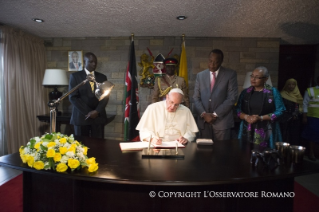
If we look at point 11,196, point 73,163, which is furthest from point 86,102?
point 73,163

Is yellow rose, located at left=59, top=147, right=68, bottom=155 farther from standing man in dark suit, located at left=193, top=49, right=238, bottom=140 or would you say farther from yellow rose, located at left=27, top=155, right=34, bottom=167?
standing man in dark suit, located at left=193, top=49, right=238, bottom=140

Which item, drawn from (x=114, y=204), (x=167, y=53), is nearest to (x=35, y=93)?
(x=167, y=53)

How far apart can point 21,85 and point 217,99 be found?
3583mm

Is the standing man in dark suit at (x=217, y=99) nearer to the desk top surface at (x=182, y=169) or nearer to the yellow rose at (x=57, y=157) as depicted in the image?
the desk top surface at (x=182, y=169)

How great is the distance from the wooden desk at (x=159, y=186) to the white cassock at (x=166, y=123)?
0.82 metres

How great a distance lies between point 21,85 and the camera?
4266 mm

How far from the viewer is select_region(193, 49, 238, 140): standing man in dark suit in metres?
3.03

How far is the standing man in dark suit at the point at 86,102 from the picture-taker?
3.40 metres

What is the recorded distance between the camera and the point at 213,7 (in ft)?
10.1

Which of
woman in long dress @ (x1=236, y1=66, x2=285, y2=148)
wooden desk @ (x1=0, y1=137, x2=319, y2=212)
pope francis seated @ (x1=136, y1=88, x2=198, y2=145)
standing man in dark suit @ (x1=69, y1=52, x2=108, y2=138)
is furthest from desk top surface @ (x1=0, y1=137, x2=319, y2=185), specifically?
standing man in dark suit @ (x1=69, y1=52, x2=108, y2=138)

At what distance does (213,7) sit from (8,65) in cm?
354

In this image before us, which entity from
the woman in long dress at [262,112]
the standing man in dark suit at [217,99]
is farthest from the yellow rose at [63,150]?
the woman in long dress at [262,112]

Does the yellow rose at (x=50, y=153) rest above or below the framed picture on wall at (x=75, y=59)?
below

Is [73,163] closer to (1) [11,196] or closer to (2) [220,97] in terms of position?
(1) [11,196]
